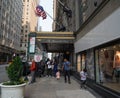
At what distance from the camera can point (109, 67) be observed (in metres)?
9.45

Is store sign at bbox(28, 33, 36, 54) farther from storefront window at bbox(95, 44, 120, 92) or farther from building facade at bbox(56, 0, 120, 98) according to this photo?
storefront window at bbox(95, 44, 120, 92)

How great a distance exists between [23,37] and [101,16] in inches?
3860

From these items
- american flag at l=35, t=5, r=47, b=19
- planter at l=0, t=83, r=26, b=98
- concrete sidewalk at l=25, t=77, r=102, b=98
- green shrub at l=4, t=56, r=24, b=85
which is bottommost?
concrete sidewalk at l=25, t=77, r=102, b=98

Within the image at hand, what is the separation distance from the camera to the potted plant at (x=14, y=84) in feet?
25.0

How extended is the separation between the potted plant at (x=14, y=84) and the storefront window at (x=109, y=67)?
13.1ft

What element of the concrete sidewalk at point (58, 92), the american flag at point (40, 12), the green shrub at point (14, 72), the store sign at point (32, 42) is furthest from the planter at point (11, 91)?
the american flag at point (40, 12)

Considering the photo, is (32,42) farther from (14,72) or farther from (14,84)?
(14,84)

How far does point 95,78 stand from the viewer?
11477 millimetres

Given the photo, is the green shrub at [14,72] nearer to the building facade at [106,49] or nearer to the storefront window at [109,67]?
the building facade at [106,49]

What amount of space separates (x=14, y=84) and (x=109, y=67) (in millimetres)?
4531

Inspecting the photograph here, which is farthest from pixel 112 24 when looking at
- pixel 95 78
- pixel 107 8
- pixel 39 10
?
pixel 39 10

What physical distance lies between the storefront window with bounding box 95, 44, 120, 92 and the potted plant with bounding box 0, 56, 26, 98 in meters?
4.01

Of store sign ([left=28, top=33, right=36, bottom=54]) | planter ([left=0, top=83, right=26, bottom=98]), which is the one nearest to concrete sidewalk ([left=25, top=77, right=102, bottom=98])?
planter ([left=0, top=83, right=26, bottom=98])

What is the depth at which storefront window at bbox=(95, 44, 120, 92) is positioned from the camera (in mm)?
8536
